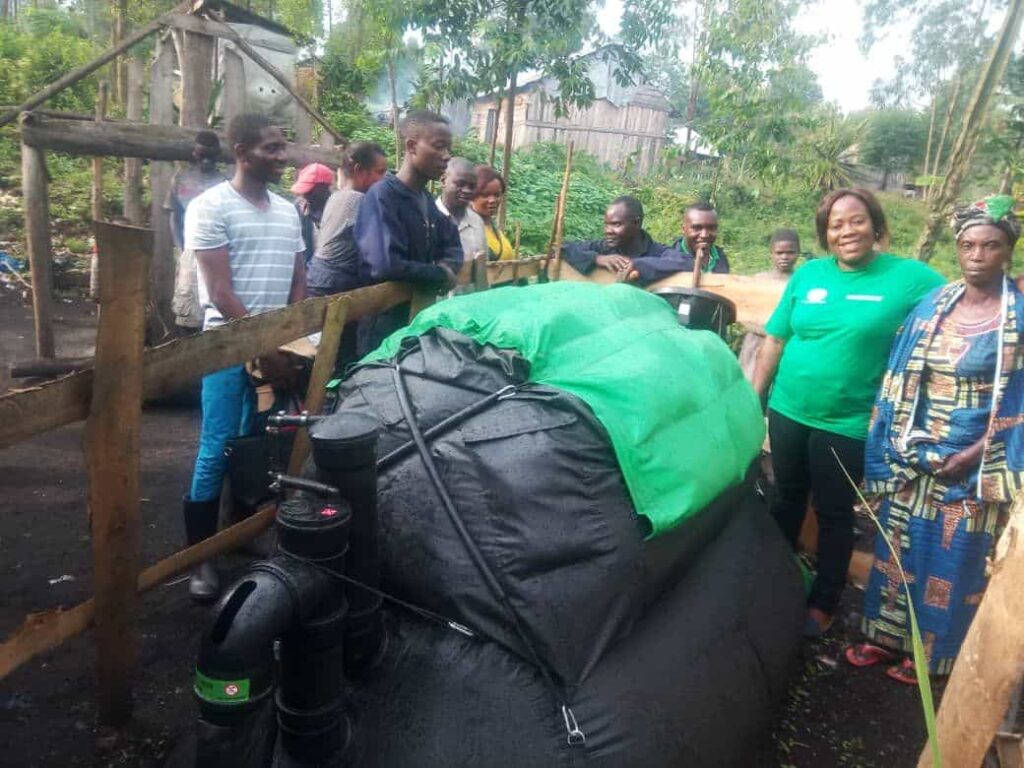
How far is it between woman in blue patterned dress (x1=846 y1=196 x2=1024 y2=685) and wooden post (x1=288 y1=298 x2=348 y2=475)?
7.14 feet

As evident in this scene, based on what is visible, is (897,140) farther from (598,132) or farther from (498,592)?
(498,592)

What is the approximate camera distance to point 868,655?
10.7 ft

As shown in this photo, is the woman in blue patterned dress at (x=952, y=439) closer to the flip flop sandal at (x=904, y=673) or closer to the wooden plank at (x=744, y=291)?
the flip flop sandal at (x=904, y=673)

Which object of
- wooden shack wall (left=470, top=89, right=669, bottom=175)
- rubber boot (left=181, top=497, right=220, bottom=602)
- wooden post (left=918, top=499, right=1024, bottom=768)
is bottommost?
rubber boot (left=181, top=497, right=220, bottom=602)

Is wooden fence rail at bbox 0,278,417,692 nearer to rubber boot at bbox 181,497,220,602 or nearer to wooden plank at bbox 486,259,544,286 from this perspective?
rubber boot at bbox 181,497,220,602

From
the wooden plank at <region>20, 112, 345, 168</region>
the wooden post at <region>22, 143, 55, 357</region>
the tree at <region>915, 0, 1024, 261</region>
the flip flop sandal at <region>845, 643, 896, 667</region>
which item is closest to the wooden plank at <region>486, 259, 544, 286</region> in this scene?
the wooden plank at <region>20, 112, 345, 168</region>

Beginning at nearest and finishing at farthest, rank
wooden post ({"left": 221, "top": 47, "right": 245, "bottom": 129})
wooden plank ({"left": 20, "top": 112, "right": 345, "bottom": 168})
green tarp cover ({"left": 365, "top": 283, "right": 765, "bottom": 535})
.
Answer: green tarp cover ({"left": 365, "top": 283, "right": 765, "bottom": 535}) < wooden plank ({"left": 20, "top": 112, "right": 345, "bottom": 168}) < wooden post ({"left": 221, "top": 47, "right": 245, "bottom": 129})

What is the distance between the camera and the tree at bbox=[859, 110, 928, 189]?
78.8ft

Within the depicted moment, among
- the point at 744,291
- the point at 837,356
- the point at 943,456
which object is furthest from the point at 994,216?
the point at 744,291

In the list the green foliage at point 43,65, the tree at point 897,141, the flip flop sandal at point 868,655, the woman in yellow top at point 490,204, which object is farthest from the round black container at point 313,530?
the tree at point 897,141

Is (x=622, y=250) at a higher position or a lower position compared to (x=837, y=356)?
higher

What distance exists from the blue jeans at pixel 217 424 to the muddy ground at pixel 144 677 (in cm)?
47

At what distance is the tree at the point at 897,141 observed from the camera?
78.8ft

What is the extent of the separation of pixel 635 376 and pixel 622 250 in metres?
2.46
